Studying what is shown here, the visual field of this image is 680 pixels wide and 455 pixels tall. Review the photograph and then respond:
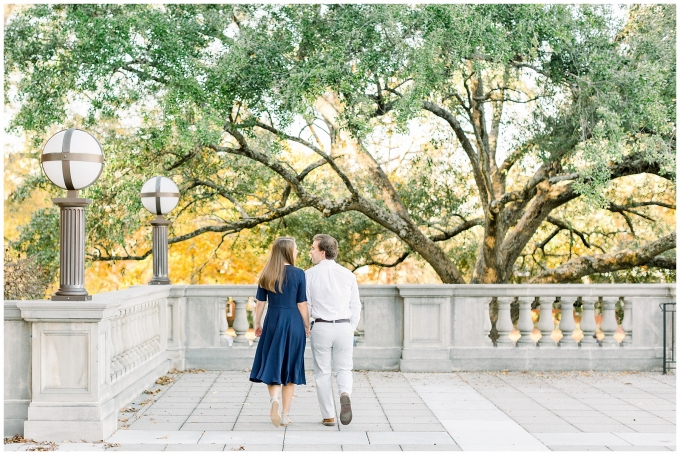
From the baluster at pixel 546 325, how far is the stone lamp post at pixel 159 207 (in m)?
5.18

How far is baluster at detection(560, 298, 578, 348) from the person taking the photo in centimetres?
1097

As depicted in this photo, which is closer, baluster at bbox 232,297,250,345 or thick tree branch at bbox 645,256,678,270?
baluster at bbox 232,297,250,345

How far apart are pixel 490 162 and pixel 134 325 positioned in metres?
9.48

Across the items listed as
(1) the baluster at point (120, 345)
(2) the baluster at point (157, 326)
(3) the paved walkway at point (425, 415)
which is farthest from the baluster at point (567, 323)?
(1) the baluster at point (120, 345)

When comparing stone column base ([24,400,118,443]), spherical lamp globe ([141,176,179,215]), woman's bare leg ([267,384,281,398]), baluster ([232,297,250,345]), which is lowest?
stone column base ([24,400,118,443])

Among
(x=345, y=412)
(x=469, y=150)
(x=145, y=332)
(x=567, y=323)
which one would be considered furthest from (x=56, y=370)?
(x=469, y=150)

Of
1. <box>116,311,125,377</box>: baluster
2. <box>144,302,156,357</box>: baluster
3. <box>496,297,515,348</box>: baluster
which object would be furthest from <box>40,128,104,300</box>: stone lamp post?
<box>496,297,515,348</box>: baluster

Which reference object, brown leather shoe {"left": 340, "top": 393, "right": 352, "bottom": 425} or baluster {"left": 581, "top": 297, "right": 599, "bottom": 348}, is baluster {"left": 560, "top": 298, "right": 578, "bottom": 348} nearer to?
baluster {"left": 581, "top": 297, "right": 599, "bottom": 348}

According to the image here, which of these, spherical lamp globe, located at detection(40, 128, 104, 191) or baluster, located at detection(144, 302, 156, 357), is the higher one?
spherical lamp globe, located at detection(40, 128, 104, 191)

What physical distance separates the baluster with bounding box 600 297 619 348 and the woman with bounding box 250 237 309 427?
544cm

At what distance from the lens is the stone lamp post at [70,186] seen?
6910 millimetres

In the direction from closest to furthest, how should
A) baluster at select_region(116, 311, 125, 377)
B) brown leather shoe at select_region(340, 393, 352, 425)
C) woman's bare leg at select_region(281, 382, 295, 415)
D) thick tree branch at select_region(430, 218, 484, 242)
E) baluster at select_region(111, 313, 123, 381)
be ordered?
1. brown leather shoe at select_region(340, 393, 352, 425)
2. woman's bare leg at select_region(281, 382, 295, 415)
3. baluster at select_region(111, 313, 123, 381)
4. baluster at select_region(116, 311, 125, 377)
5. thick tree branch at select_region(430, 218, 484, 242)

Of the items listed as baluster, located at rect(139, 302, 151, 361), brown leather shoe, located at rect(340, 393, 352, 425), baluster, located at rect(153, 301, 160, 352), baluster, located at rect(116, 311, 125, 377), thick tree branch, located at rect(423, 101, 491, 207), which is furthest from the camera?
thick tree branch, located at rect(423, 101, 491, 207)

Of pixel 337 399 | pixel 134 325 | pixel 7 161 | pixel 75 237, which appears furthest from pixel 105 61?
pixel 7 161
